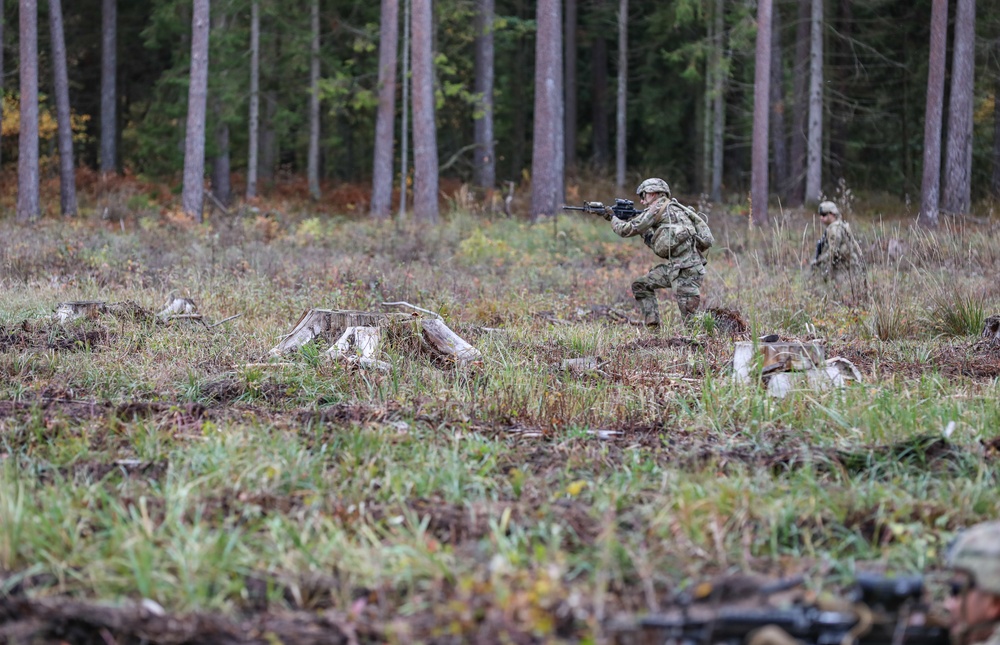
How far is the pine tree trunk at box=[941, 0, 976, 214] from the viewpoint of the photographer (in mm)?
19875

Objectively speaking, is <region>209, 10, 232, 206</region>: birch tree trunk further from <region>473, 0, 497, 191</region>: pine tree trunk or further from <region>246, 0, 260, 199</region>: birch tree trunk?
<region>473, 0, 497, 191</region>: pine tree trunk

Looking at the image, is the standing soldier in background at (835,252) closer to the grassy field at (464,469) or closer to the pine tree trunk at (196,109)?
the grassy field at (464,469)

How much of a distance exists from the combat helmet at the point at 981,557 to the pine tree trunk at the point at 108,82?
1026 inches

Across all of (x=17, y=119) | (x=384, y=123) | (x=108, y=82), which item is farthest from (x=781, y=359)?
(x=17, y=119)

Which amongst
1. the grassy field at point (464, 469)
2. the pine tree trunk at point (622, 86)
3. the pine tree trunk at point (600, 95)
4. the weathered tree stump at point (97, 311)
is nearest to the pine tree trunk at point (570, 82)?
the pine tree trunk at point (600, 95)

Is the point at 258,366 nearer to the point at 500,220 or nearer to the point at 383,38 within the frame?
the point at 500,220

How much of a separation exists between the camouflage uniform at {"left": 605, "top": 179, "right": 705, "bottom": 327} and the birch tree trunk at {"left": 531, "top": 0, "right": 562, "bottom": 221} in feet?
36.1

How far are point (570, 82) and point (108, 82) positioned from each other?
13.7 metres

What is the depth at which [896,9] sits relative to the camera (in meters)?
25.8

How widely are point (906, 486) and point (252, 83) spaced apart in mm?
22144

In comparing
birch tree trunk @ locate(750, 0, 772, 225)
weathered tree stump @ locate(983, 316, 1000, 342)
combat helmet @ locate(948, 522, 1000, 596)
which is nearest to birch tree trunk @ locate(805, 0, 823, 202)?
birch tree trunk @ locate(750, 0, 772, 225)

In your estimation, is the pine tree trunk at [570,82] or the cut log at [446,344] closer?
the cut log at [446,344]

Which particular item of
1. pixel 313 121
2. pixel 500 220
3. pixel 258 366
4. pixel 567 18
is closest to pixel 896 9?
pixel 567 18

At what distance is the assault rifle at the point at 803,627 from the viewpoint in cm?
269
